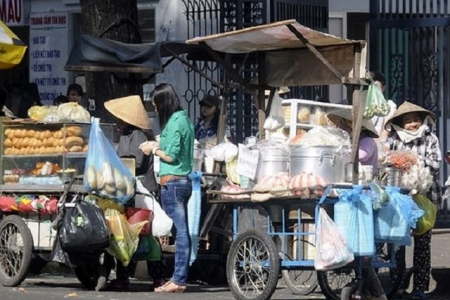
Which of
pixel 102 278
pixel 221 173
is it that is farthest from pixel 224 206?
pixel 102 278

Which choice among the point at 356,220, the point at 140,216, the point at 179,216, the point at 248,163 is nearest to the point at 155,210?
the point at 140,216

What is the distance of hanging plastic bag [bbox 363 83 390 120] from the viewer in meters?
11.2

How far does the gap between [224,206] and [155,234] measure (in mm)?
745

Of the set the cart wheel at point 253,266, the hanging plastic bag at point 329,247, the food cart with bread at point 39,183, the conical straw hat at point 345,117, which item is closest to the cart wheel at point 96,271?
the food cart with bread at point 39,183

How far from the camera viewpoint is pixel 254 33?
11172 mm

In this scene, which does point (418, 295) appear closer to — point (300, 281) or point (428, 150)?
point (300, 281)

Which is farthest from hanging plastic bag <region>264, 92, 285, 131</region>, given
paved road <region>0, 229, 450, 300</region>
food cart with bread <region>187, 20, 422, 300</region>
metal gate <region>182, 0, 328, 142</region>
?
metal gate <region>182, 0, 328, 142</region>

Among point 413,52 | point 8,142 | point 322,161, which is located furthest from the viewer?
point 413,52

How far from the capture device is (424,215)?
11.3 m

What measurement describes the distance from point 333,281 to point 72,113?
10.1ft

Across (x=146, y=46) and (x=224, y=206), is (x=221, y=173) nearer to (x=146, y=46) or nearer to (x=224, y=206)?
(x=224, y=206)

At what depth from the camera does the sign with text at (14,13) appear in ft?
65.5

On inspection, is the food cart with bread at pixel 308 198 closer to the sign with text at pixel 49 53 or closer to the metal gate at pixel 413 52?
the metal gate at pixel 413 52

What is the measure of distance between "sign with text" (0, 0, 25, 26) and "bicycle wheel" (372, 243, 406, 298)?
31.1 feet
